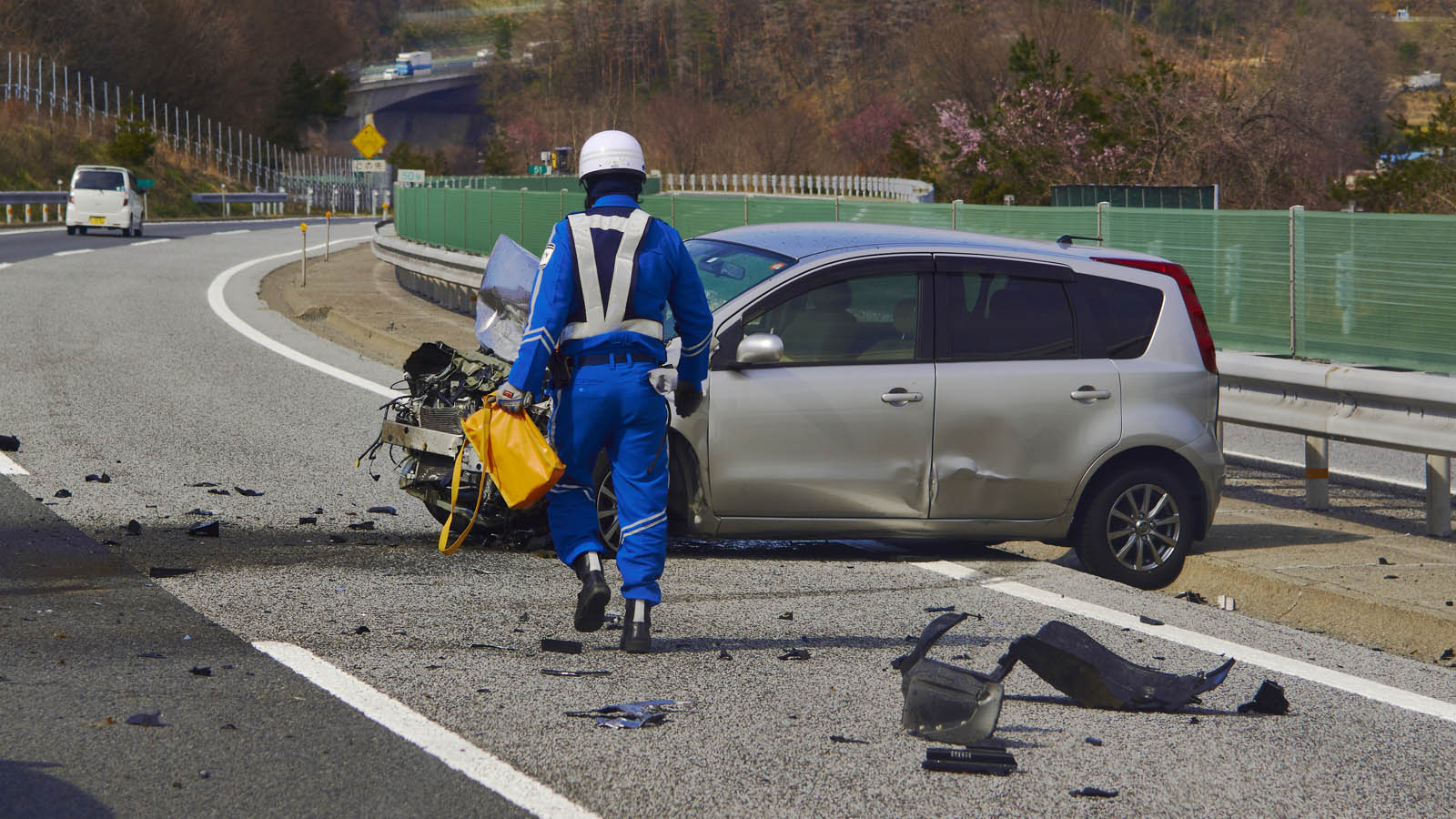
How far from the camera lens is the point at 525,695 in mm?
5285

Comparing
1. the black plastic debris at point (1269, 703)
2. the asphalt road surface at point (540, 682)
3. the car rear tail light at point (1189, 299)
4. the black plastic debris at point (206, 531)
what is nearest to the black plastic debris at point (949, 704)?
the asphalt road surface at point (540, 682)

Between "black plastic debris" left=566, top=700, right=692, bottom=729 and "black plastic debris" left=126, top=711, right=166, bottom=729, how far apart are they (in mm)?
1228

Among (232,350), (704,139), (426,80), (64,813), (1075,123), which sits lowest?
(64,813)

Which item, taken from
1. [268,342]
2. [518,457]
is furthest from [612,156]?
[268,342]

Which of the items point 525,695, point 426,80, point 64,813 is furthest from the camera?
point 426,80

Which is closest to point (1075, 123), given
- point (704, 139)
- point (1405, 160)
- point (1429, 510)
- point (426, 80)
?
point (1405, 160)

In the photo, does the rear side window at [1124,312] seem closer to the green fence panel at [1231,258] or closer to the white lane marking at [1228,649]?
the white lane marking at [1228,649]

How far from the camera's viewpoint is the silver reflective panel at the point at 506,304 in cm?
713

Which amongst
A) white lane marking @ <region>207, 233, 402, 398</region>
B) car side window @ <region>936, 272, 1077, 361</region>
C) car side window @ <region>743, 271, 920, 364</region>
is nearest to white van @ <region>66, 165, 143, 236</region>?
white lane marking @ <region>207, 233, 402, 398</region>

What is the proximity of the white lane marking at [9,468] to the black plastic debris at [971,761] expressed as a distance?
6.52 m

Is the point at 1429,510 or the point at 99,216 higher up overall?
the point at 99,216

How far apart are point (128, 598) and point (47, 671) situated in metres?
1.09

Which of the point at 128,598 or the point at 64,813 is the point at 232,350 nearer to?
the point at 128,598

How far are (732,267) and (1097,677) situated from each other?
10.4 ft
